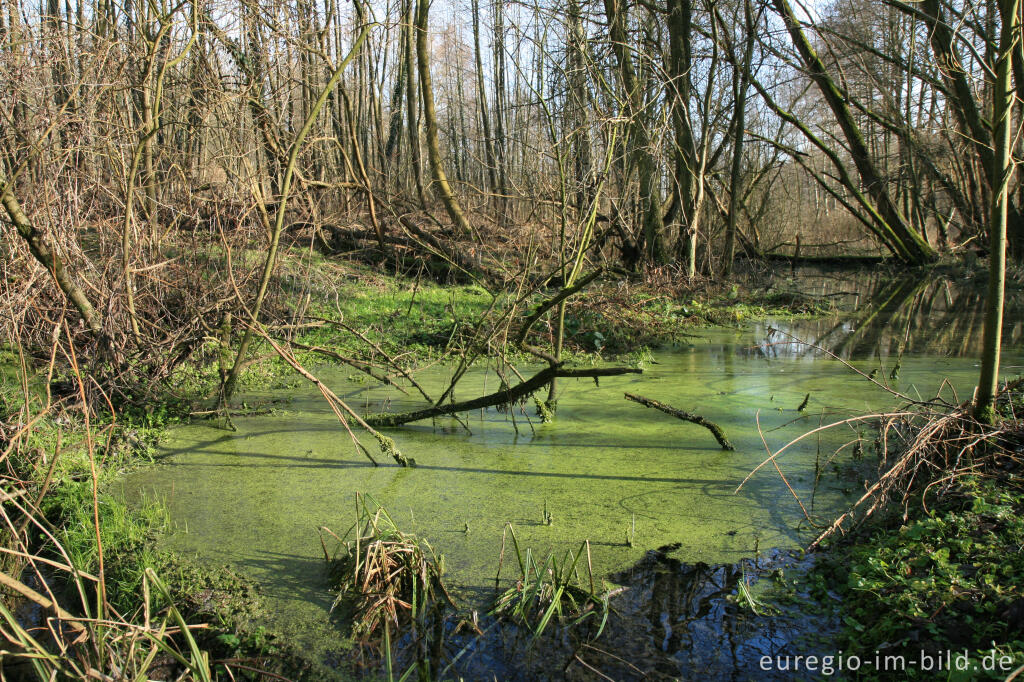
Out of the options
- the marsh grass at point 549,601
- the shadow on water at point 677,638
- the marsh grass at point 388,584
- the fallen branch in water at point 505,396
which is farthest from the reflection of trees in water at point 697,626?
the fallen branch in water at point 505,396

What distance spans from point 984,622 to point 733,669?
2.69 ft

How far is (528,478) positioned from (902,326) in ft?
23.1

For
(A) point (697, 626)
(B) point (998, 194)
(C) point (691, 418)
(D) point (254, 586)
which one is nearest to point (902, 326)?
(C) point (691, 418)

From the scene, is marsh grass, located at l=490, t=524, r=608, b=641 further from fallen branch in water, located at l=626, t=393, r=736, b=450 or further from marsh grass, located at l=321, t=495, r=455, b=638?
fallen branch in water, located at l=626, t=393, r=736, b=450

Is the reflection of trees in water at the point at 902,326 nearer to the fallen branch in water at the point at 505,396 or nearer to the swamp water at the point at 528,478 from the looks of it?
the swamp water at the point at 528,478

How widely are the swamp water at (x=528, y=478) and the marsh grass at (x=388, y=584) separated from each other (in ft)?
0.28

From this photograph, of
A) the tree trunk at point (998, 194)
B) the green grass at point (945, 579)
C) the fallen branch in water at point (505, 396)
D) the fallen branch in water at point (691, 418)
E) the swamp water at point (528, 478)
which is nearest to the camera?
the green grass at point (945, 579)

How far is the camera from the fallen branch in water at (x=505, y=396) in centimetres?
413

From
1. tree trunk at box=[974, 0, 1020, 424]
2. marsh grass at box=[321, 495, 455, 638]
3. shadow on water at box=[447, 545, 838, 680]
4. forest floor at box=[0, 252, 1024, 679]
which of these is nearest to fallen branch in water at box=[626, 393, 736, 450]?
forest floor at box=[0, 252, 1024, 679]

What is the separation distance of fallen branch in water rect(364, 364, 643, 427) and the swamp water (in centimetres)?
16

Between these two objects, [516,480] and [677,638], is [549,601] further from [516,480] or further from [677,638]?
[516,480]

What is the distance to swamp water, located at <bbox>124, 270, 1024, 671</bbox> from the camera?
3.18m

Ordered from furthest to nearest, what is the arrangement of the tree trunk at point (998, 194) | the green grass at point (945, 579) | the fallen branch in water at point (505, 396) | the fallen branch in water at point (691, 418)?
the fallen branch in water at point (691, 418) → the fallen branch in water at point (505, 396) → the tree trunk at point (998, 194) → the green grass at point (945, 579)

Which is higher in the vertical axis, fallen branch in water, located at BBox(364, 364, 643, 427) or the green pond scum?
fallen branch in water, located at BBox(364, 364, 643, 427)
